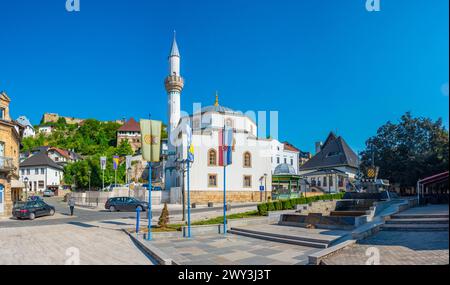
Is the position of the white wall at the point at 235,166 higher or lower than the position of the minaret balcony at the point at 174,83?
lower

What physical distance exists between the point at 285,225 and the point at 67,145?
10211 cm

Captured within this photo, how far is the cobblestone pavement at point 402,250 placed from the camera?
318 inches

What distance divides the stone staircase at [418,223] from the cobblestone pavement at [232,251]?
5.14 m

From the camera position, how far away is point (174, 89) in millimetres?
45031

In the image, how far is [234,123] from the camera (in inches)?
1885

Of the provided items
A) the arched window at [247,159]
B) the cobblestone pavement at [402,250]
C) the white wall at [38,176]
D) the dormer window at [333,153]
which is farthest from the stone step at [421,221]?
the white wall at [38,176]

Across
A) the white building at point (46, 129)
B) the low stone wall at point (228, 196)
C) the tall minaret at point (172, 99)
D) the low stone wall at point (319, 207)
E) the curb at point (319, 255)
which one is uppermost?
the white building at point (46, 129)

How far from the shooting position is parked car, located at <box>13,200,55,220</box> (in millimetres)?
22609

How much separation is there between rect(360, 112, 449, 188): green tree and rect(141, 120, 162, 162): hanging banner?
3126cm

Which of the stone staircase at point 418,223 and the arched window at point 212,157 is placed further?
the arched window at point 212,157

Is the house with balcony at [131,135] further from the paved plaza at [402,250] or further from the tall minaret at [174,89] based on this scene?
the paved plaza at [402,250]

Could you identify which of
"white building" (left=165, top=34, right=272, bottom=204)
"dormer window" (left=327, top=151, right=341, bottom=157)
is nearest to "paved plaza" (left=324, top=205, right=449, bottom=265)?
"white building" (left=165, top=34, right=272, bottom=204)

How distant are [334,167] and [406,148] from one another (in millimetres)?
17620
